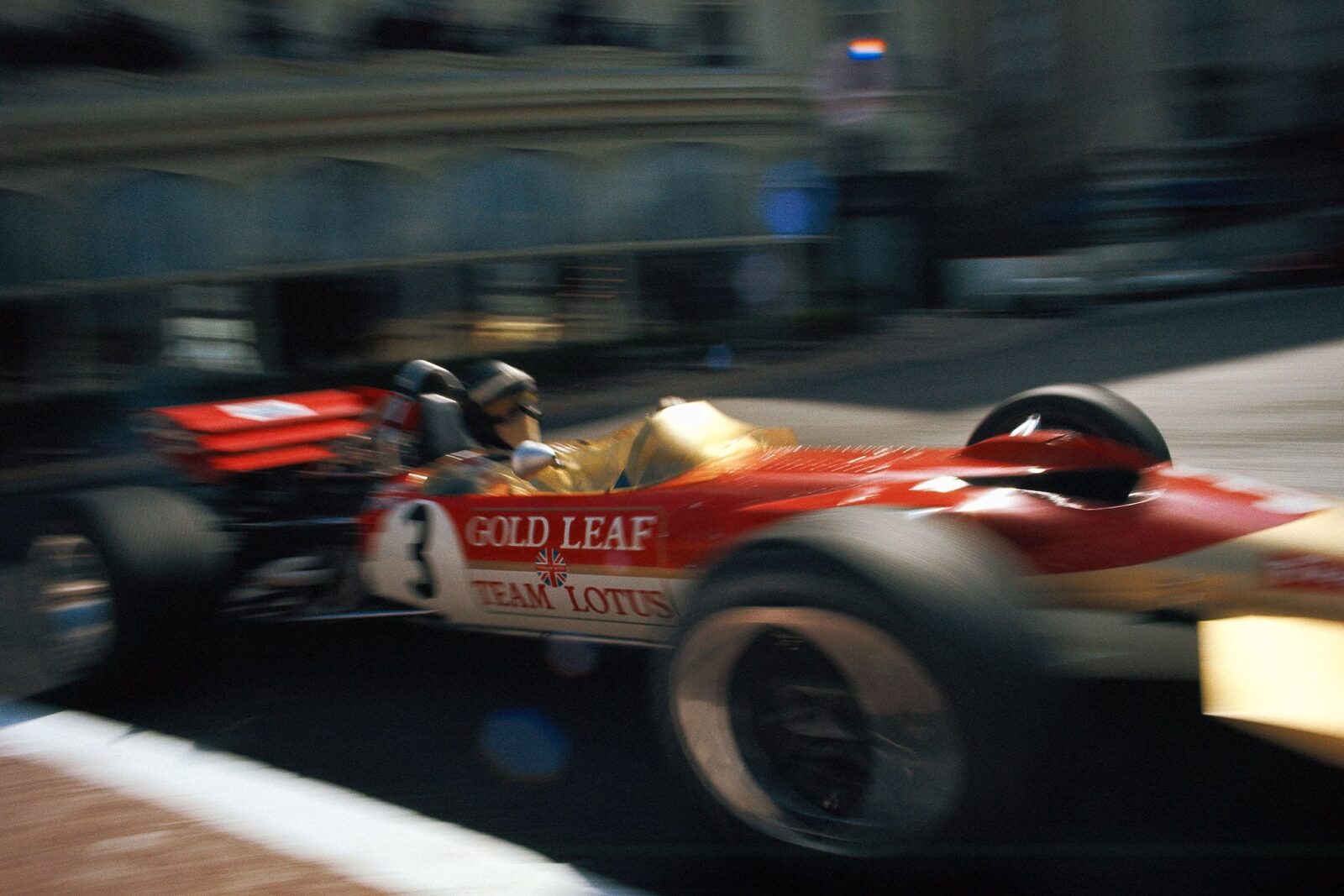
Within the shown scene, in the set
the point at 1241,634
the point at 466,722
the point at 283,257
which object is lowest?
the point at 466,722

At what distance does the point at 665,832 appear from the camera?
10.3 ft

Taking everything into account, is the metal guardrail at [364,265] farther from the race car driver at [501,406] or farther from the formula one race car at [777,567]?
the race car driver at [501,406]

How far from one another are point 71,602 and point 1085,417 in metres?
3.65

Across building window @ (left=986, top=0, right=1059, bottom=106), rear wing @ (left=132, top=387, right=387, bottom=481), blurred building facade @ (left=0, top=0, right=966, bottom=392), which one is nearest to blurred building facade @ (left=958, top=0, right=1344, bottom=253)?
building window @ (left=986, top=0, right=1059, bottom=106)

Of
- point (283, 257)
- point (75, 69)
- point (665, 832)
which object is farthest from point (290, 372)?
point (665, 832)

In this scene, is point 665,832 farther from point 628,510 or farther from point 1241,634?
point 1241,634

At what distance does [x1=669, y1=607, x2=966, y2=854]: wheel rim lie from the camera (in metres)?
2.54

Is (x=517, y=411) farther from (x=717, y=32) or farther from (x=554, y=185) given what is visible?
(x=717, y=32)

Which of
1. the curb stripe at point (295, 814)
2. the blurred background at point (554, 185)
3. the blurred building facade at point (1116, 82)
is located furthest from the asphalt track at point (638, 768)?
the blurred building facade at point (1116, 82)

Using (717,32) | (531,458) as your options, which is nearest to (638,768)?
(531,458)

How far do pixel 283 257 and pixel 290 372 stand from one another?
1944 mm

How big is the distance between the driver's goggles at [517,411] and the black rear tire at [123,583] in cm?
110

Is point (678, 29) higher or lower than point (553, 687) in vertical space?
higher

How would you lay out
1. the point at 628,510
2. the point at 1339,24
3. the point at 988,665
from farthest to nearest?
the point at 1339,24 → the point at 628,510 → the point at 988,665
